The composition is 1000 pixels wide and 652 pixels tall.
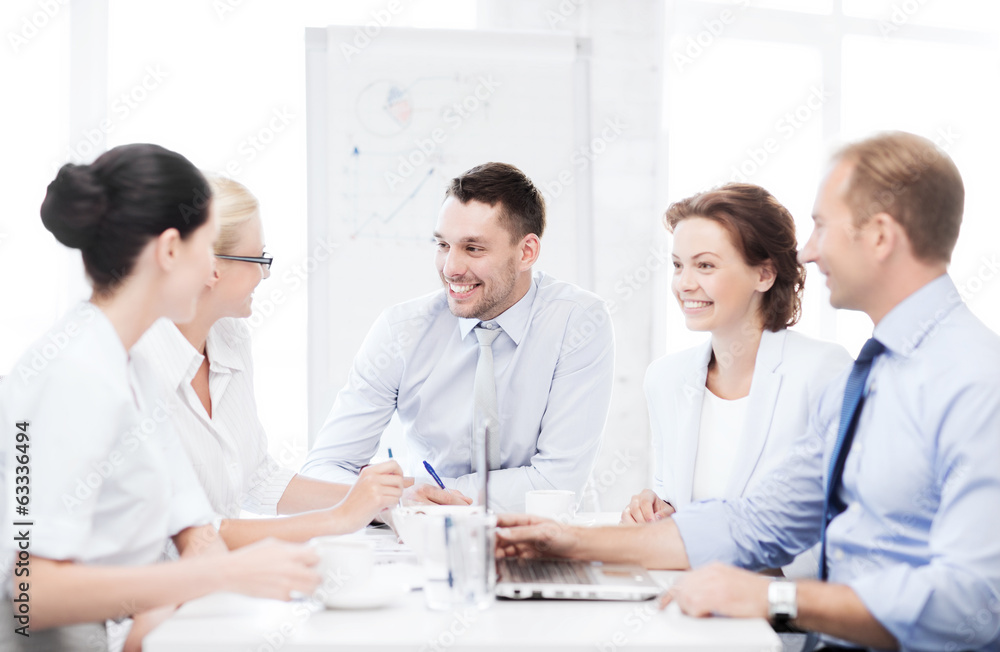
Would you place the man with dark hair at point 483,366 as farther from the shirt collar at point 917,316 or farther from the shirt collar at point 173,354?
the shirt collar at point 917,316

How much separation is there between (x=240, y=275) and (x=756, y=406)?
117 centimetres

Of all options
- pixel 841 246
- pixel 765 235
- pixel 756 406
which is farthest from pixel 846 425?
pixel 765 235

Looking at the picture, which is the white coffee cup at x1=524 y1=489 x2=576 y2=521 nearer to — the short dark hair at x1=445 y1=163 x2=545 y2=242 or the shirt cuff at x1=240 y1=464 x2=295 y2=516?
the shirt cuff at x1=240 y1=464 x2=295 y2=516

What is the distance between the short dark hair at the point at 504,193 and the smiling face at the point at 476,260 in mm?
19

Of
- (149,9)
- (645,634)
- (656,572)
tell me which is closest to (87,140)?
(149,9)

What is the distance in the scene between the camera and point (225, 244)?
183cm

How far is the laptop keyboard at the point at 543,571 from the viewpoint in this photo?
4.16ft

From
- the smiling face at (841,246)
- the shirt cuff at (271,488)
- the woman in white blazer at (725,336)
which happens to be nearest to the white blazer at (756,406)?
the woman in white blazer at (725,336)

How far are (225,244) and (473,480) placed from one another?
2.74 ft

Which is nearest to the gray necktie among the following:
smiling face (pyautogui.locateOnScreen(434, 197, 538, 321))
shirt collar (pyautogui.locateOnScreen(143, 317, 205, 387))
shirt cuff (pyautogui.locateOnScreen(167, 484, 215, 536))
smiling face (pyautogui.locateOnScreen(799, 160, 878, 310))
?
smiling face (pyautogui.locateOnScreen(434, 197, 538, 321))

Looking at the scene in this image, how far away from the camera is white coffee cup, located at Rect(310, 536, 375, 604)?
1.16 metres

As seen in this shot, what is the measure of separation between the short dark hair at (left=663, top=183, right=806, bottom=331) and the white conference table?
41.2 inches

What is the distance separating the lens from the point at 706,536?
59.6 inches

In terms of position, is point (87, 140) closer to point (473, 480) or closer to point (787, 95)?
point (473, 480)
